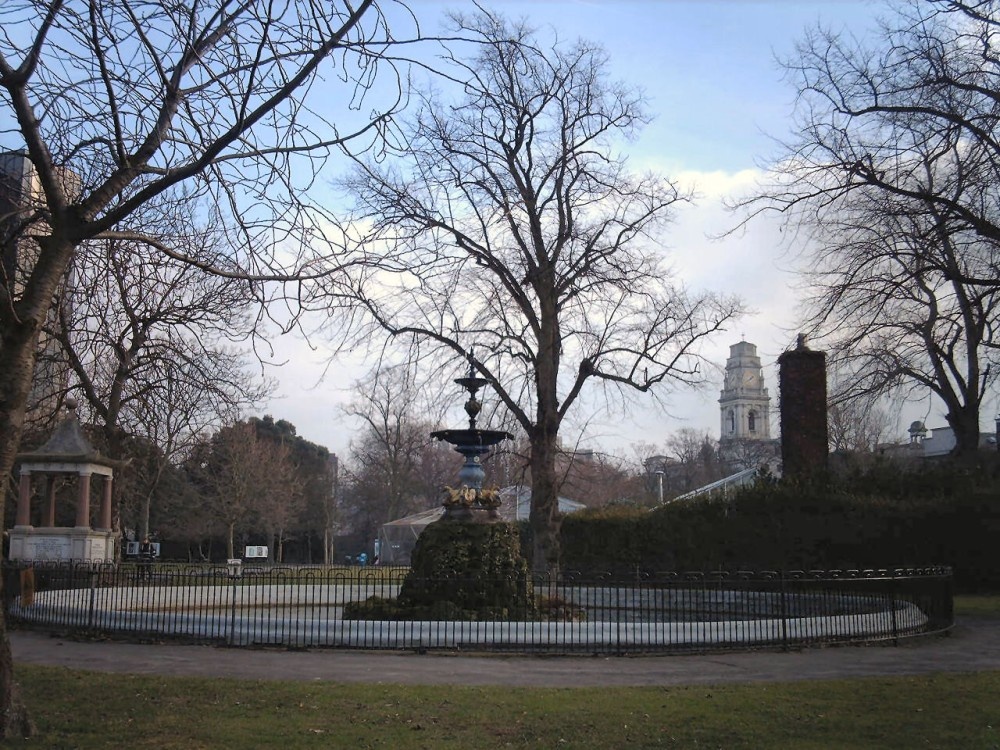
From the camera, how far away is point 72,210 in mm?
7023

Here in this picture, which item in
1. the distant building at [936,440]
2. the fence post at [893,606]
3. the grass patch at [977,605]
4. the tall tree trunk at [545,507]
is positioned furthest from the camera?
the distant building at [936,440]

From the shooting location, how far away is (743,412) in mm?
120500

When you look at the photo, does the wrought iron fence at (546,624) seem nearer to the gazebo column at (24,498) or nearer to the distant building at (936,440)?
the gazebo column at (24,498)

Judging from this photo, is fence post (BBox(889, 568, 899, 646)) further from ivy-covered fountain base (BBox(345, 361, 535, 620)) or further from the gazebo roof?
the gazebo roof

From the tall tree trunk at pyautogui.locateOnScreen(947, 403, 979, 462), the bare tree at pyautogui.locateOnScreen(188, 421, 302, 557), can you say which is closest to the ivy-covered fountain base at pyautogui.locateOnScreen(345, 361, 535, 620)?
the tall tree trunk at pyautogui.locateOnScreen(947, 403, 979, 462)

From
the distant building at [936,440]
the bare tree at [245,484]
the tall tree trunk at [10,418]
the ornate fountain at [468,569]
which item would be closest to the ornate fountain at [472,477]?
the ornate fountain at [468,569]

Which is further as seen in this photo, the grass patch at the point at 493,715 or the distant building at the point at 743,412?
the distant building at the point at 743,412

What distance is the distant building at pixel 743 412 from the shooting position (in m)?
87.4

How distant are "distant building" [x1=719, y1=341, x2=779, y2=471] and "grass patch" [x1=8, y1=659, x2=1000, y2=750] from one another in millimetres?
71213

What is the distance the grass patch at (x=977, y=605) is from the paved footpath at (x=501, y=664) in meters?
6.19

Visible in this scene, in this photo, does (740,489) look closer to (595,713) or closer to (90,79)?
(595,713)

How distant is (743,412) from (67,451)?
337 ft

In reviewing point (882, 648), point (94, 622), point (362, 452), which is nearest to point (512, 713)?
point (882, 648)

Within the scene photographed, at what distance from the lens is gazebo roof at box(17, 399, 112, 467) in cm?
2644
